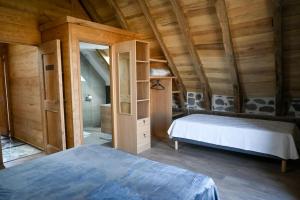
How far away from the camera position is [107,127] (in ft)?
17.1

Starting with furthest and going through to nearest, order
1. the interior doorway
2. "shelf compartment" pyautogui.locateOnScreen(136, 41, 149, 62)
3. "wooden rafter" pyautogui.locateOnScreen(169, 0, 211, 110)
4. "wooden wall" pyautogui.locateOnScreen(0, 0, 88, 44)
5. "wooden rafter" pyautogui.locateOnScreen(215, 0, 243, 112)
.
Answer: the interior doorway, "shelf compartment" pyautogui.locateOnScreen(136, 41, 149, 62), "wooden rafter" pyautogui.locateOnScreen(169, 0, 211, 110), "wooden wall" pyautogui.locateOnScreen(0, 0, 88, 44), "wooden rafter" pyautogui.locateOnScreen(215, 0, 243, 112)

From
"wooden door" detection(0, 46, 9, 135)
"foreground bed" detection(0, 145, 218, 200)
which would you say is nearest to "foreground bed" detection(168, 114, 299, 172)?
"foreground bed" detection(0, 145, 218, 200)

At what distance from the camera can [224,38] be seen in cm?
329

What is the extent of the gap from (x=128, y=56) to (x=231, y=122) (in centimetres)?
209

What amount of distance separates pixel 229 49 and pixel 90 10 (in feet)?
9.51

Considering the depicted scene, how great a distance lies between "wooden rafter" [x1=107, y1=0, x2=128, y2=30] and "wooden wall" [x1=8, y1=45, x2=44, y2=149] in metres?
1.61

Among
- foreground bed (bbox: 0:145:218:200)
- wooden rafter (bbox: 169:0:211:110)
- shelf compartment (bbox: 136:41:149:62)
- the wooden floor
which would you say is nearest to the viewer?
foreground bed (bbox: 0:145:218:200)

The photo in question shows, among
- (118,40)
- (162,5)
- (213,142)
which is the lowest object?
(213,142)

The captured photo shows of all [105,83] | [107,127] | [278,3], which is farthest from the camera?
[105,83]

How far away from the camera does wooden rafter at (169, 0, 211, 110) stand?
3332mm

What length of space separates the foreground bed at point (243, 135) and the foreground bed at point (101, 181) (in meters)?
1.77

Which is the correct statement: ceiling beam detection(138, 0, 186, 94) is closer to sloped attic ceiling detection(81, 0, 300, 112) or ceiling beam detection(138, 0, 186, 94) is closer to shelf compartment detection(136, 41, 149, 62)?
sloped attic ceiling detection(81, 0, 300, 112)

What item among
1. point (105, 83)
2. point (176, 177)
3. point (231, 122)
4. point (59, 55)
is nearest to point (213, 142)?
point (231, 122)

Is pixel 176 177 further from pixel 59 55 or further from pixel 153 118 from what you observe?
pixel 153 118
